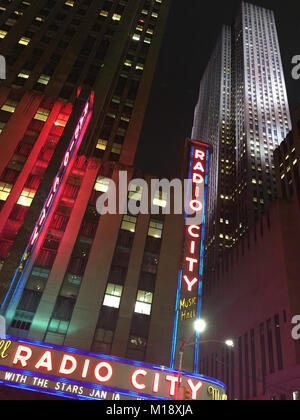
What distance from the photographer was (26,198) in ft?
121

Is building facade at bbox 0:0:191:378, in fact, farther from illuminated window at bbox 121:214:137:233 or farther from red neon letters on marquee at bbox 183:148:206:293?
red neon letters on marquee at bbox 183:148:206:293

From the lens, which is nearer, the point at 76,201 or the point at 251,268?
the point at 76,201

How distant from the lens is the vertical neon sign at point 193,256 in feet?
89.8

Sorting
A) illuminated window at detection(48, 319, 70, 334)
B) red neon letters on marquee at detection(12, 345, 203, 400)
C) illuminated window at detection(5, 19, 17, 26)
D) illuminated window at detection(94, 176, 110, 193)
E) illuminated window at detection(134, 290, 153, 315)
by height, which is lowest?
red neon letters on marquee at detection(12, 345, 203, 400)

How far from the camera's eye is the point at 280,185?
86.2 m

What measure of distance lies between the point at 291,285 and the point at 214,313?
3091 cm

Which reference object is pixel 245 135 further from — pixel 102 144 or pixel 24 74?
pixel 24 74

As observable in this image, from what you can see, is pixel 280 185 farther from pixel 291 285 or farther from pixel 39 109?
pixel 39 109

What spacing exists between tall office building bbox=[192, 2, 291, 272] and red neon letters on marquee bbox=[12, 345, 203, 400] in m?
103

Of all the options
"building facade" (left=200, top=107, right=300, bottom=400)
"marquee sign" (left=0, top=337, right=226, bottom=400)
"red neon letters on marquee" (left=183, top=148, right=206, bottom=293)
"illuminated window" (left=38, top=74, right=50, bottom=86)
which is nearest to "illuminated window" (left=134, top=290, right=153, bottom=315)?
"red neon letters on marquee" (left=183, top=148, right=206, bottom=293)

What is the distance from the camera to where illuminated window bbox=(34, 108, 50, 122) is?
43594 mm

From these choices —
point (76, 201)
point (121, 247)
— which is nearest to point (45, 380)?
point (121, 247)

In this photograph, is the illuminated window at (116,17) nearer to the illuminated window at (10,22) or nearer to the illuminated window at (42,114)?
the illuminated window at (10,22)

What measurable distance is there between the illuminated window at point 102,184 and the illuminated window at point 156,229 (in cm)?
681
